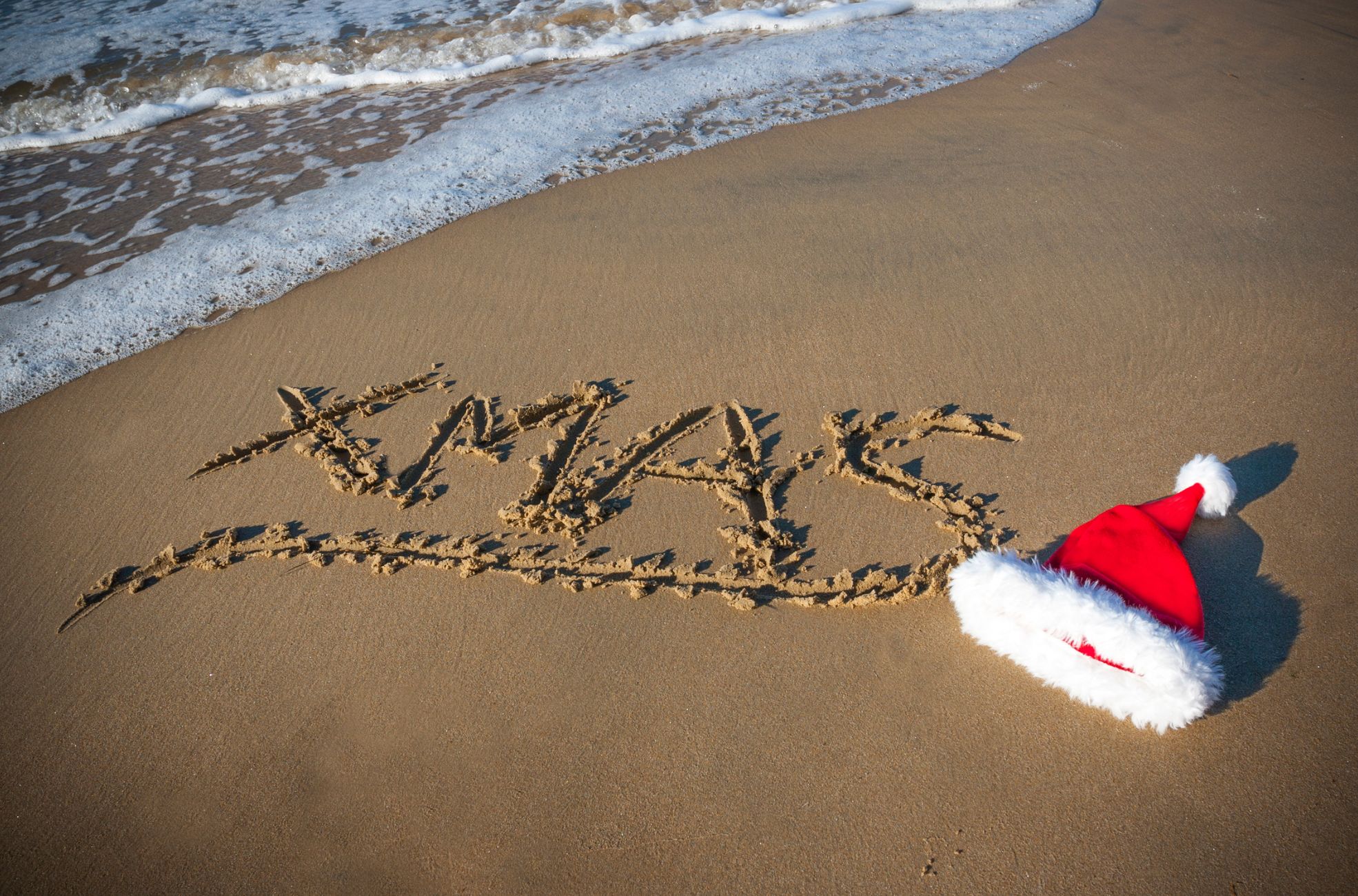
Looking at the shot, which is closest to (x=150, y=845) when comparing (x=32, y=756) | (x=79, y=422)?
(x=32, y=756)

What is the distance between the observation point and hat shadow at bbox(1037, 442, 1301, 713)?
1611mm

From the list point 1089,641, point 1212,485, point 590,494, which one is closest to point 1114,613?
point 1089,641

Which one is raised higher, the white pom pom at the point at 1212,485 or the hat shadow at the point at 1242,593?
the white pom pom at the point at 1212,485

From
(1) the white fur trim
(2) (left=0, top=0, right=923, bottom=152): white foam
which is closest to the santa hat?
(1) the white fur trim

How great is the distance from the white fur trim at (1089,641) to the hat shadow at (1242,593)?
148mm

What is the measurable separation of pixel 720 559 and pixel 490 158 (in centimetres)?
294

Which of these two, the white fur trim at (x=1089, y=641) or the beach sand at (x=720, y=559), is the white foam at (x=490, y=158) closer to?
the beach sand at (x=720, y=559)

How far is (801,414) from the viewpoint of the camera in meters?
2.36

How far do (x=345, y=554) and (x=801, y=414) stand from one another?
1.44m

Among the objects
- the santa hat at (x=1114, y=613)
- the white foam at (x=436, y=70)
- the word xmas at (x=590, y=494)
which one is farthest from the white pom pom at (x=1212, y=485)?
the white foam at (x=436, y=70)

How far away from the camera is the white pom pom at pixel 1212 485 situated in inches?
73.7

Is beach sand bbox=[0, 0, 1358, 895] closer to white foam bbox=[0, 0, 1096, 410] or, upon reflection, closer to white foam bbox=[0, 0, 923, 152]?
white foam bbox=[0, 0, 1096, 410]

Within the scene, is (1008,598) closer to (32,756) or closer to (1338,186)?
(32,756)

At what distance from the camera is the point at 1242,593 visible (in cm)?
174
